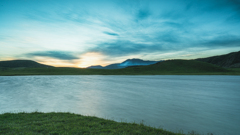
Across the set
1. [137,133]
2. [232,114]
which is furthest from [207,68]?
[137,133]

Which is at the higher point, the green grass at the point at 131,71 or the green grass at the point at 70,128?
the green grass at the point at 131,71

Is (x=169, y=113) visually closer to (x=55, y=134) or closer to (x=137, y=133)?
(x=137, y=133)

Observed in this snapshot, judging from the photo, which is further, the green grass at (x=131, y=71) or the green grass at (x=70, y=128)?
the green grass at (x=131, y=71)

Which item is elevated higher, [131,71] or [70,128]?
[131,71]

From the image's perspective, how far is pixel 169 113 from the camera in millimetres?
12969

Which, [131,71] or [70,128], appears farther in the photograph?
[131,71]

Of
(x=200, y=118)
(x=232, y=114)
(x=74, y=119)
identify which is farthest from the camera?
(x=232, y=114)

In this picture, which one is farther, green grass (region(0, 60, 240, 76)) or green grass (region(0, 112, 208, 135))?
green grass (region(0, 60, 240, 76))

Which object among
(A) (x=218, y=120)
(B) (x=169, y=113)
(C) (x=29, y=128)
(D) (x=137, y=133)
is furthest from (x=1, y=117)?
(A) (x=218, y=120)

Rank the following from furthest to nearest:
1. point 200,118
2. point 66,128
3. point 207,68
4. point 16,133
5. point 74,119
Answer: point 207,68 → point 200,118 → point 74,119 → point 66,128 → point 16,133

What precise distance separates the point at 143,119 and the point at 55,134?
6817 millimetres

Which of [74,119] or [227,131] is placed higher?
[74,119]

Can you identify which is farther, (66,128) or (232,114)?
(232,114)

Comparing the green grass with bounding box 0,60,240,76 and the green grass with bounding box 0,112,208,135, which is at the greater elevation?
the green grass with bounding box 0,60,240,76
